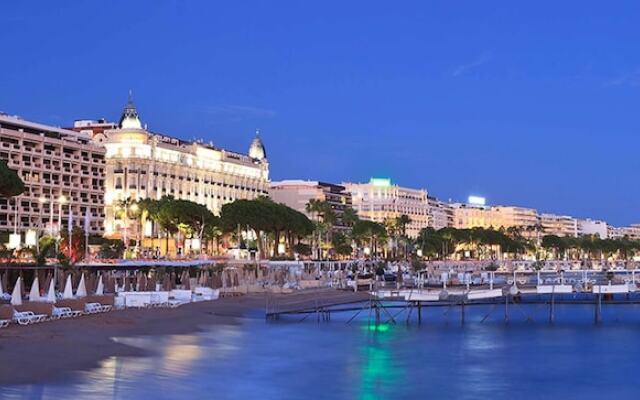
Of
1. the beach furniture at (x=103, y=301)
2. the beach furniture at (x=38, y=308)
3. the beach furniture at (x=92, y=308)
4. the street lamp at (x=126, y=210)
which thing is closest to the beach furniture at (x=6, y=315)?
the beach furniture at (x=38, y=308)

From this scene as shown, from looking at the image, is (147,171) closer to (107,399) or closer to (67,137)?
(67,137)

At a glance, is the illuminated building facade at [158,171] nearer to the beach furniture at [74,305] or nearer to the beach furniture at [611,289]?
the beach furniture at [611,289]

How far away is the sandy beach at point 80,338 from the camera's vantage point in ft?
88.5

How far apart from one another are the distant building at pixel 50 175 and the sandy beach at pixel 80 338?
2767 inches

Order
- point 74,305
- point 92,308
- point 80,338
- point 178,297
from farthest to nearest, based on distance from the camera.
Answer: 1. point 178,297
2. point 92,308
3. point 74,305
4. point 80,338

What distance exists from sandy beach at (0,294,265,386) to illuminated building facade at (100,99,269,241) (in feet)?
291

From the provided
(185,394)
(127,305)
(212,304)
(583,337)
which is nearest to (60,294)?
(127,305)

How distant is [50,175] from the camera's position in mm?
129500

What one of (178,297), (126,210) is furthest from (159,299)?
(126,210)

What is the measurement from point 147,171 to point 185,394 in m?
134

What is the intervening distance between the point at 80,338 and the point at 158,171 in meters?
127

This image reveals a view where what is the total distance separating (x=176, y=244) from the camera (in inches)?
5679

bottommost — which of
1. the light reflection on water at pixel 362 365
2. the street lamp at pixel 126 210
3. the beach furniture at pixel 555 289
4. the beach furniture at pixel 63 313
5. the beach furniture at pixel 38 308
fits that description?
the light reflection on water at pixel 362 365

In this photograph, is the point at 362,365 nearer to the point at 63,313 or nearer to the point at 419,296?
the point at 63,313
